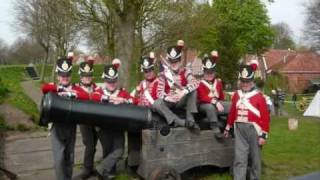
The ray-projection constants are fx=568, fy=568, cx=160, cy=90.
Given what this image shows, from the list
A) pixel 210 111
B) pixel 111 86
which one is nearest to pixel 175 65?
pixel 210 111

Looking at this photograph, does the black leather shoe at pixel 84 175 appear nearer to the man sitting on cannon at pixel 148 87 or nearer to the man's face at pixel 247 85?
the man sitting on cannon at pixel 148 87

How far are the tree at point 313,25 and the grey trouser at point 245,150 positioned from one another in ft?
131

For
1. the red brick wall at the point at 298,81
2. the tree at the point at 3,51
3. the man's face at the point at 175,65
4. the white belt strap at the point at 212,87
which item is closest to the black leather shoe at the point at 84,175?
the man's face at the point at 175,65

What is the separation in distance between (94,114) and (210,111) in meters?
1.70

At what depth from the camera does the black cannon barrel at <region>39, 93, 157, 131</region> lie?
688cm

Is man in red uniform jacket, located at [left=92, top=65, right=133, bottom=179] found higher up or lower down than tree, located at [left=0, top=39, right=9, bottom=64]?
lower down

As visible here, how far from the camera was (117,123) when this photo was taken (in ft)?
23.7

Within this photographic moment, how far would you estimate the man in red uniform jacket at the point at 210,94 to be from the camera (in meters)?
7.82

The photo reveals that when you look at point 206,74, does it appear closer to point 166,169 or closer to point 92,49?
point 166,169

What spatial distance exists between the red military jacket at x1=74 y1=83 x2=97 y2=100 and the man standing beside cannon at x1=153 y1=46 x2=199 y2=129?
3.12 ft

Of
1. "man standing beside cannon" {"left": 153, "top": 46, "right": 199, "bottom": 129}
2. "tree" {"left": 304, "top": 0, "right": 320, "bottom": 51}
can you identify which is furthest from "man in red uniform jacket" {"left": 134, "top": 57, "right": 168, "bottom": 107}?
"tree" {"left": 304, "top": 0, "right": 320, "bottom": 51}

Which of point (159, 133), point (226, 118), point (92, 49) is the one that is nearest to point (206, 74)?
point (226, 118)

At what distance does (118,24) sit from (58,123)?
810 centimetres

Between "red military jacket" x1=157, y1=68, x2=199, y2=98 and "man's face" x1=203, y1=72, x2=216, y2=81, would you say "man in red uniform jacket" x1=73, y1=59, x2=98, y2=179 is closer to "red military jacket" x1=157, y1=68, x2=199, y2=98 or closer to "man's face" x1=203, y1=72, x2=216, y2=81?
"red military jacket" x1=157, y1=68, x2=199, y2=98
